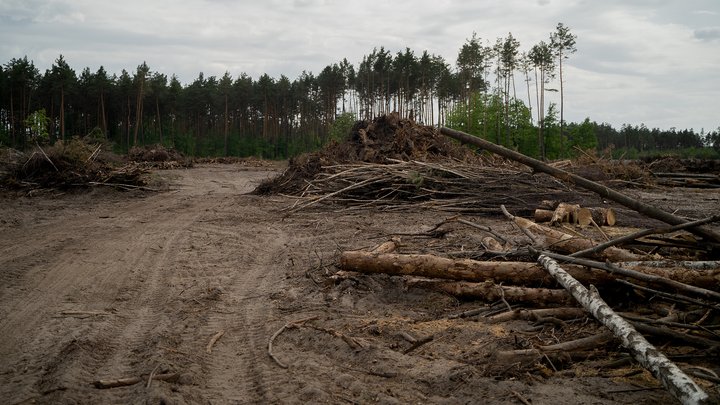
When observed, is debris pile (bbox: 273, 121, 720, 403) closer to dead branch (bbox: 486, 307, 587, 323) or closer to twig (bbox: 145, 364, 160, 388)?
dead branch (bbox: 486, 307, 587, 323)

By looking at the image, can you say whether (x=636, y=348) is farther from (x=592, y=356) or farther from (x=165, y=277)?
(x=165, y=277)

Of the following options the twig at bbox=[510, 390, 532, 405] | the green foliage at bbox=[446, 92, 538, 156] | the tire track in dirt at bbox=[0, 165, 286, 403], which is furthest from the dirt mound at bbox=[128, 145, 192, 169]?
the green foliage at bbox=[446, 92, 538, 156]

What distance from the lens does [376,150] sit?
1419 cm

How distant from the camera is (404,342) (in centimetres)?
408

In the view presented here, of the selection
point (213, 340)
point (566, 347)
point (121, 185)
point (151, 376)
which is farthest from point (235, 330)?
point (121, 185)

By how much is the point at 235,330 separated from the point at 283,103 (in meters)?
66.2

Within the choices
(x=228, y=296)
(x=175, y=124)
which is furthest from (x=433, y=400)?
(x=175, y=124)

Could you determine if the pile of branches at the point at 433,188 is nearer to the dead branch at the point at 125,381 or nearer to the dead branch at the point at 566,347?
the dead branch at the point at 566,347

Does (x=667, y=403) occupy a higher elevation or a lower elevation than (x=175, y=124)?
lower

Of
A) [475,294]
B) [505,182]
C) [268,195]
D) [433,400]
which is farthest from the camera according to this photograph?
[268,195]

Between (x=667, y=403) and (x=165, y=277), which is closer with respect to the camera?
(x=667, y=403)

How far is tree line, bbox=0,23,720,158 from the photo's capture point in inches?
1961

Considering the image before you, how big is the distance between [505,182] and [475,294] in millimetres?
6850

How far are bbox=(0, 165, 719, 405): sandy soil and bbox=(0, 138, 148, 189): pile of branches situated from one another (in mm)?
5867
